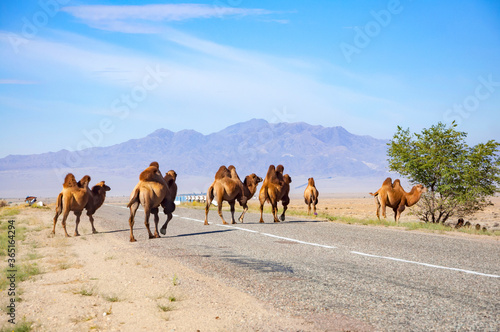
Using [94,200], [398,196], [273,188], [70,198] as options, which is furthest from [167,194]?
[398,196]

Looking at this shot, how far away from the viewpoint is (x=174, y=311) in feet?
20.8

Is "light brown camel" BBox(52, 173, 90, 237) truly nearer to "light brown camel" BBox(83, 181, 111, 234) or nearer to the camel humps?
"light brown camel" BBox(83, 181, 111, 234)

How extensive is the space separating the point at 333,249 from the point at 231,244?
2.77 metres

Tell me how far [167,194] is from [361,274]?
7.73 meters

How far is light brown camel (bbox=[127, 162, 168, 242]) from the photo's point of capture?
13850mm

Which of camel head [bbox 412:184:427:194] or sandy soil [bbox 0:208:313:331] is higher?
camel head [bbox 412:184:427:194]

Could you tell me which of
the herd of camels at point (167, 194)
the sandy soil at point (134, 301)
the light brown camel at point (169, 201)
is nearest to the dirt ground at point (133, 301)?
the sandy soil at point (134, 301)

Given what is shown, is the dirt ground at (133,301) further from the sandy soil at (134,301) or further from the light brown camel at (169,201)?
the light brown camel at (169,201)

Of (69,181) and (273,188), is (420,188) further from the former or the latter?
(69,181)

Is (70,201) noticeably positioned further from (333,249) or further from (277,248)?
(333,249)

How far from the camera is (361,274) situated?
27.5ft

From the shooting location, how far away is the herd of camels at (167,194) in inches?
555

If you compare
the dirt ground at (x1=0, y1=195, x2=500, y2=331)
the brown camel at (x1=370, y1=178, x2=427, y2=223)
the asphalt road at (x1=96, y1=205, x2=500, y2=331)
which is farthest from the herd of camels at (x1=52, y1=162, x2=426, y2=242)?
the dirt ground at (x1=0, y1=195, x2=500, y2=331)

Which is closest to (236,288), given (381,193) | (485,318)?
(485,318)
